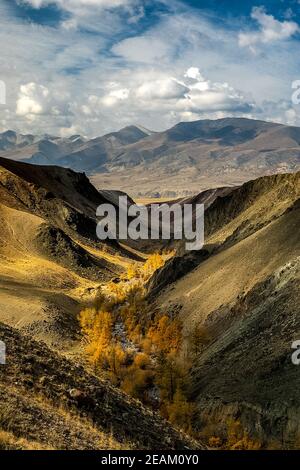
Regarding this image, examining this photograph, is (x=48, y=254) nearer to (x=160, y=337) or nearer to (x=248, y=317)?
(x=160, y=337)

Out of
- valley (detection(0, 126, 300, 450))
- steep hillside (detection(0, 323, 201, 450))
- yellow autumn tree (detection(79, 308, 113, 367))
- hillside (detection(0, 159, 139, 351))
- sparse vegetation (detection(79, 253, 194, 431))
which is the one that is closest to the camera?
steep hillside (detection(0, 323, 201, 450))

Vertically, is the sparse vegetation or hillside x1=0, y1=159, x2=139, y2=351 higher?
hillside x1=0, y1=159, x2=139, y2=351

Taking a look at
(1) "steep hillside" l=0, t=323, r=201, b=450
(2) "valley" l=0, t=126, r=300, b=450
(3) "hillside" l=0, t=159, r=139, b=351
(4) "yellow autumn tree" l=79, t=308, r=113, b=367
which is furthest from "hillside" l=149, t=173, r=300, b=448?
(3) "hillside" l=0, t=159, r=139, b=351

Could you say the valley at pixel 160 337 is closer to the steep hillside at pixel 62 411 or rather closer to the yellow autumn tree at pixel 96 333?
the steep hillside at pixel 62 411

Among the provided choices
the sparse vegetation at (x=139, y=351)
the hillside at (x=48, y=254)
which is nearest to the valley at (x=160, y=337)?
the sparse vegetation at (x=139, y=351)

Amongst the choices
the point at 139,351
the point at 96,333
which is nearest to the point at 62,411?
the point at 139,351

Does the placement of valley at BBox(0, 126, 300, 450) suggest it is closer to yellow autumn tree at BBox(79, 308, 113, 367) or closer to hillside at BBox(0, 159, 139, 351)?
yellow autumn tree at BBox(79, 308, 113, 367)
